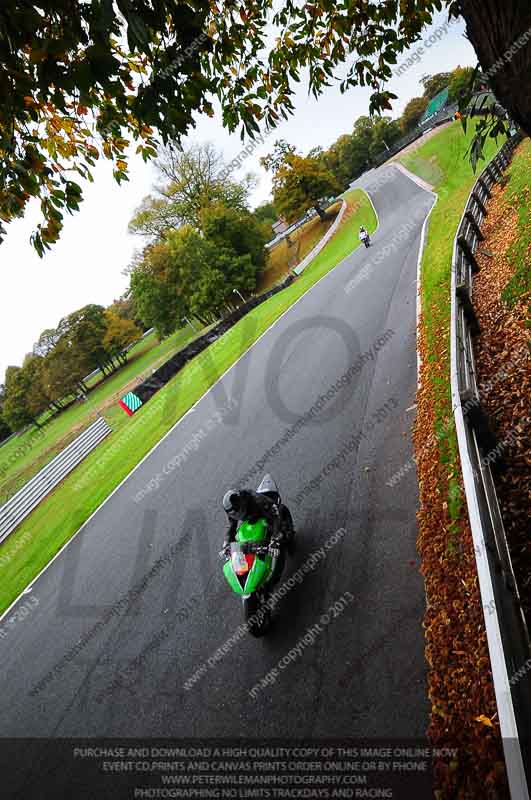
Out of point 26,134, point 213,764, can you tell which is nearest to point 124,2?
point 26,134

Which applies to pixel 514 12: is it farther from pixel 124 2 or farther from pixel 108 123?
pixel 108 123

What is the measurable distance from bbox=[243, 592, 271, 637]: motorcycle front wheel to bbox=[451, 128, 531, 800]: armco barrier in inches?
111

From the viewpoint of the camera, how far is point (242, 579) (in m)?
5.14

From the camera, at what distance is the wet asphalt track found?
13.9 ft

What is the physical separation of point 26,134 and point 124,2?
5.64ft

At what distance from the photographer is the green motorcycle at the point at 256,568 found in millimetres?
5102

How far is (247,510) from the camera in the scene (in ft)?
17.9

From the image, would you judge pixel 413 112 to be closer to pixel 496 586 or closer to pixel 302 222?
pixel 302 222

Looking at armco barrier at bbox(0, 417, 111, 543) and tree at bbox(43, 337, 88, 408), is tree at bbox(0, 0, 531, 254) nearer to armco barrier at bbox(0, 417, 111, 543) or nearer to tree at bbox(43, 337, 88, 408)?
armco barrier at bbox(0, 417, 111, 543)

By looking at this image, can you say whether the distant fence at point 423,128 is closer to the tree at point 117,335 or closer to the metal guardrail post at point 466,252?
the tree at point 117,335

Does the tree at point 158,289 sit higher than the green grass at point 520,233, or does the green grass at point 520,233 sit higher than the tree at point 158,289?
the tree at point 158,289

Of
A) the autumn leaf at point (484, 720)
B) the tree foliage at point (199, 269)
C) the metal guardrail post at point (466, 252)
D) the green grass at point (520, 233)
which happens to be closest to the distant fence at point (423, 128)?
the tree foliage at point (199, 269)

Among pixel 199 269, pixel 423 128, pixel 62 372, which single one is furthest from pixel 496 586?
pixel 423 128

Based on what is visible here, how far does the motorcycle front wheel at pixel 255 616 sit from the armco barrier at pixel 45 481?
1429 cm
